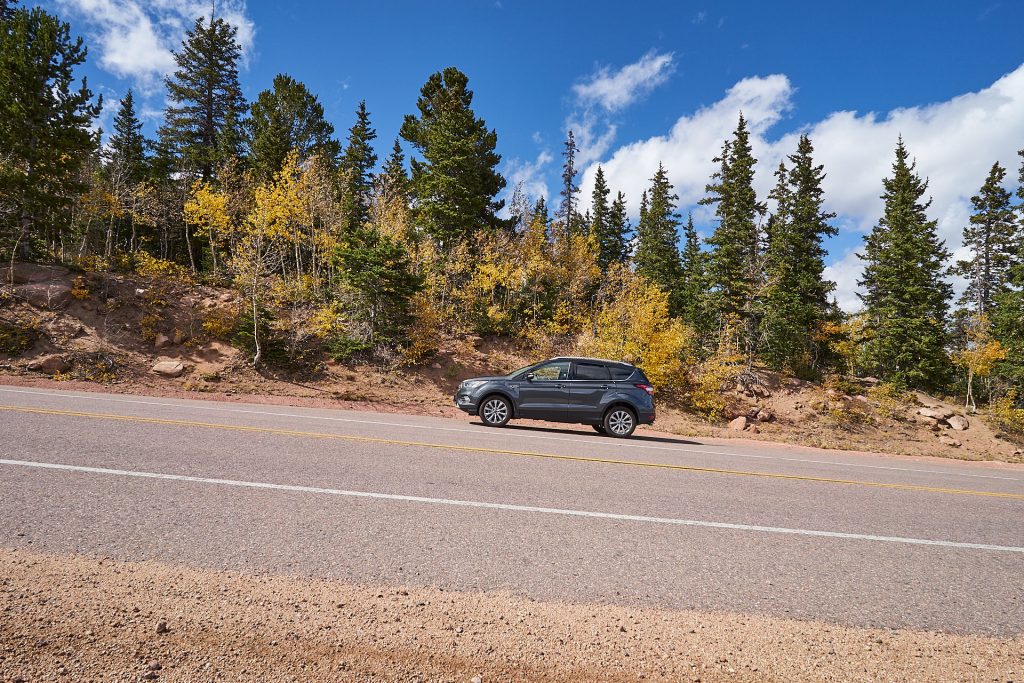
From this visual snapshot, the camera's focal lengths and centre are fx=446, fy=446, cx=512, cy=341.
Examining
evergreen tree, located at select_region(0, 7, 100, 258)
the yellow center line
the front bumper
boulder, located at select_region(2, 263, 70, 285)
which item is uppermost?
evergreen tree, located at select_region(0, 7, 100, 258)

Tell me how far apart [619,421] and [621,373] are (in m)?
1.32

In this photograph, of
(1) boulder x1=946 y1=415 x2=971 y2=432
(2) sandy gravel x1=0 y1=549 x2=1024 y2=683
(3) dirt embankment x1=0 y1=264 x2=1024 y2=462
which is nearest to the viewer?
(2) sandy gravel x1=0 y1=549 x2=1024 y2=683

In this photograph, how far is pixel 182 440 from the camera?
6992 millimetres

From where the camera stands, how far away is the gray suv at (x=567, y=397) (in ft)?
39.5

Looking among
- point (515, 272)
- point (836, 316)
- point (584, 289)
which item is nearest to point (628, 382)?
point (515, 272)

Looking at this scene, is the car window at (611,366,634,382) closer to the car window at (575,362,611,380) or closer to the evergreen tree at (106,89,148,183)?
the car window at (575,362,611,380)

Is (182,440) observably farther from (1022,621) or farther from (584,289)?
(584,289)

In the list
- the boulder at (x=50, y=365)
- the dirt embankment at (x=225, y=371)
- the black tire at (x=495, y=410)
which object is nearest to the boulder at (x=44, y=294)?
the dirt embankment at (x=225, y=371)

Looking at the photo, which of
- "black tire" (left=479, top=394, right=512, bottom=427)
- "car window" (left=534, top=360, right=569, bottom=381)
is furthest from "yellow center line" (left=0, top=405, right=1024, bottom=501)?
"car window" (left=534, top=360, right=569, bottom=381)

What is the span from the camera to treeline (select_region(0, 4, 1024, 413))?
67.4ft

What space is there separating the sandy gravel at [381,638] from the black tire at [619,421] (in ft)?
29.5

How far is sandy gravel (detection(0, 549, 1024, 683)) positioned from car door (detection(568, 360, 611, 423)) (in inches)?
352

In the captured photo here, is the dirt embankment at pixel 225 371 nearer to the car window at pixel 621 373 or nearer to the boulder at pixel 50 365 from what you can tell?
the boulder at pixel 50 365

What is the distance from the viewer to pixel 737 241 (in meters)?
30.5
